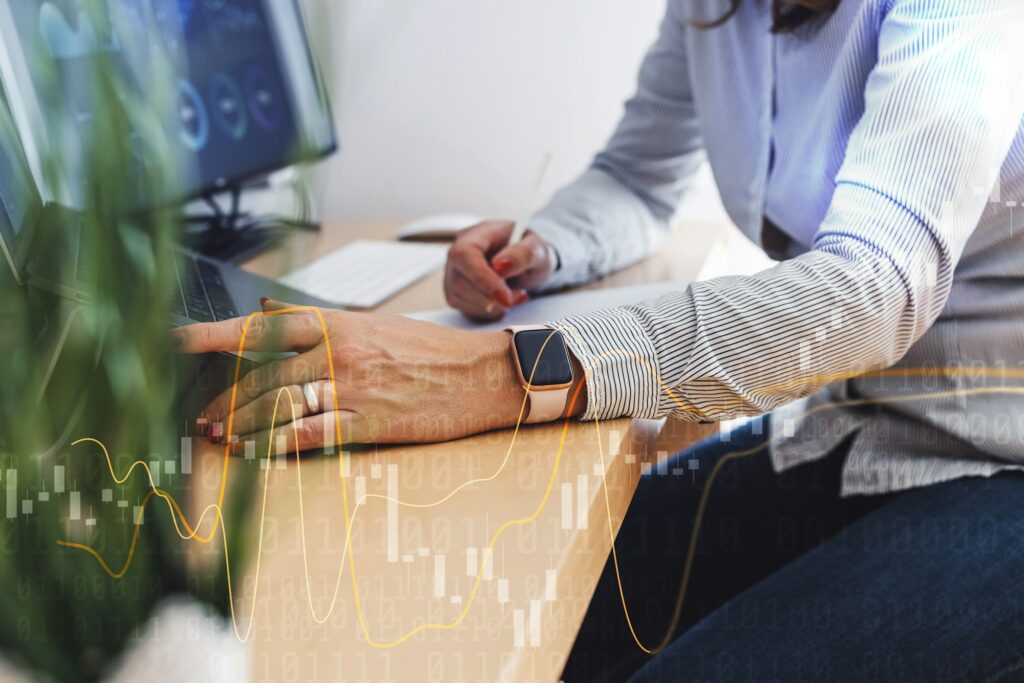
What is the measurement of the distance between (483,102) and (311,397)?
101 centimetres

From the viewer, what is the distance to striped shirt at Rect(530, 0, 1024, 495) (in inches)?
22.2

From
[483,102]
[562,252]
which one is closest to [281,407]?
[562,252]

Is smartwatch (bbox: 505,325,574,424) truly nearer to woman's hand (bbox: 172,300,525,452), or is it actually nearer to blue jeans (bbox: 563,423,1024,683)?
woman's hand (bbox: 172,300,525,452)

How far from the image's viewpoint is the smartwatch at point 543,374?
54 cm

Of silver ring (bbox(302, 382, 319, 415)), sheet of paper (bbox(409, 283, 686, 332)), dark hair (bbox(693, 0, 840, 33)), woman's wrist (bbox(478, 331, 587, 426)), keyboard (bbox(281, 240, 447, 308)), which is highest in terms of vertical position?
dark hair (bbox(693, 0, 840, 33))

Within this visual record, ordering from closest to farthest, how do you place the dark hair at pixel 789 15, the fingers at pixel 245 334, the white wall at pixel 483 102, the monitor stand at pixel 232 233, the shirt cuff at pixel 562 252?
the fingers at pixel 245 334
the dark hair at pixel 789 15
the shirt cuff at pixel 562 252
the monitor stand at pixel 232 233
the white wall at pixel 483 102

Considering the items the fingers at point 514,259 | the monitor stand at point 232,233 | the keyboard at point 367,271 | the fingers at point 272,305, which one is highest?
the fingers at point 272,305

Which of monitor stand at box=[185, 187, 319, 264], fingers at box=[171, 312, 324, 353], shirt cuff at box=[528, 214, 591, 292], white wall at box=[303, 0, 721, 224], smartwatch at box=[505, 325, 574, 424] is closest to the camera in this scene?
fingers at box=[171, 312, 324, 353]

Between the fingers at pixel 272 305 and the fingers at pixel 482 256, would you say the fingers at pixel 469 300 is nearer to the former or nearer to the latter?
the fingers at pixel 482 256

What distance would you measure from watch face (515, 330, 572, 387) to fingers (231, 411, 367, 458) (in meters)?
0.11

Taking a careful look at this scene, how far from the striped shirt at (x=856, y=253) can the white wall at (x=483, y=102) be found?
0.40 m

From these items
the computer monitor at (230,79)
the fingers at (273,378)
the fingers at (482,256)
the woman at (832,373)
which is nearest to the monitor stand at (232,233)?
the computer monitor at (230,79)

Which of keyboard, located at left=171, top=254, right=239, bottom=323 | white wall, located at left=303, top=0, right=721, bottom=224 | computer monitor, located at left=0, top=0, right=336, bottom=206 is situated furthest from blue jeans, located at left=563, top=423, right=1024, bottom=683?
white wall, located at left=303, top=0, right=721, bottom=224

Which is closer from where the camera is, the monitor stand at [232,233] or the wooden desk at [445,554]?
the wooden desk at [445,554]
